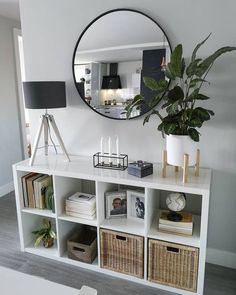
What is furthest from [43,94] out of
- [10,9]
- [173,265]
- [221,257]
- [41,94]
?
[221,257]

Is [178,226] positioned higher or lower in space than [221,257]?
higher

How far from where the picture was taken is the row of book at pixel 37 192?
2.11 meters

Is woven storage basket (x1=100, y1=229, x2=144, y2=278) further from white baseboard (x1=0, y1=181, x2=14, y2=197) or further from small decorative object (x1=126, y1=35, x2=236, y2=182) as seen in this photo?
white baseboard (x1=0, y1=181, x2=14, y2=197)

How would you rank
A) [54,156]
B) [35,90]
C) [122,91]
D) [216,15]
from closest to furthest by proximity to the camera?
[216,15], [35,90], [122,91], [54,156]

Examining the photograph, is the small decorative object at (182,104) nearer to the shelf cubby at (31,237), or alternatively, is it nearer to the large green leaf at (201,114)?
the large green leaf at (201,114)

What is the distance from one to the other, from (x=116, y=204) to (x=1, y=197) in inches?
79.2

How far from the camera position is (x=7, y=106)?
11.0ft

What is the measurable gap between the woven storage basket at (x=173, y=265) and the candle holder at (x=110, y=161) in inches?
22.7

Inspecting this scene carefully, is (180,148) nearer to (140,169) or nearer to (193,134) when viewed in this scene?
(193,134)

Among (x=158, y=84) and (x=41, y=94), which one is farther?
→ (x=41, y=94)

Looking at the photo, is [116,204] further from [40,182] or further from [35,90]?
[35,90]

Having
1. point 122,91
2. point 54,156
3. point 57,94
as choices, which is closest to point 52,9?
point 57,94

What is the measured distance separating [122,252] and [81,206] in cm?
45

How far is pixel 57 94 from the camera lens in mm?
1944
